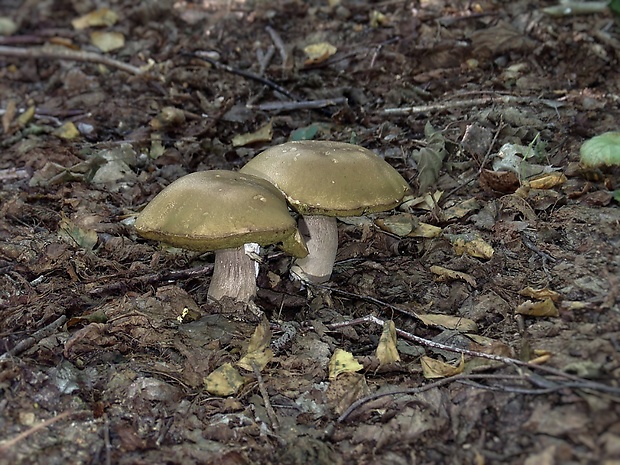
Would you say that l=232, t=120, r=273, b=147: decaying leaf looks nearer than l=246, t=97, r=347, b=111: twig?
Yes

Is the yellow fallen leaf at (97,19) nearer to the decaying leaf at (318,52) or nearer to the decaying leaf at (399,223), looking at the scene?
the decaying leaf at (318,52)

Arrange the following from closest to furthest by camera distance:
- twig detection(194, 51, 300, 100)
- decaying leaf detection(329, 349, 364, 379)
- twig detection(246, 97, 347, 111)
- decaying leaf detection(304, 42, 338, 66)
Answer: decaying leaf detection(329, 349, 364, 379), twig detection(246, 97, 347, 111), twig detection(194, 51, 300, 100), decaying leaf detection(304, 42, 338, 66)

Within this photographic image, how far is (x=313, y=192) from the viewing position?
9.24 ft

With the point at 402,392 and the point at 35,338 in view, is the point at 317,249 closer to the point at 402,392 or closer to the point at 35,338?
the point at 402,392

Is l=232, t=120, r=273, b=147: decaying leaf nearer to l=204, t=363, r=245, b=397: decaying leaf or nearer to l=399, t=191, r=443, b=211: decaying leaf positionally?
l=399, t=191, r=443, b=211: decaying leaf

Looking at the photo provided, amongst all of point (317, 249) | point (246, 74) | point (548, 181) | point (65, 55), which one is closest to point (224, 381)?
point (317, 249)

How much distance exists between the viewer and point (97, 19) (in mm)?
7348

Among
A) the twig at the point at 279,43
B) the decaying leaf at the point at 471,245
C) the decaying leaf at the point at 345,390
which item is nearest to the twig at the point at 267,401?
the decaying leaf at the point at 345,390

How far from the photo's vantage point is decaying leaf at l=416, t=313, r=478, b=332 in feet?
9.18

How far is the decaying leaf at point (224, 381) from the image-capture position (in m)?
2.47

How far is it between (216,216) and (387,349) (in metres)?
0.99

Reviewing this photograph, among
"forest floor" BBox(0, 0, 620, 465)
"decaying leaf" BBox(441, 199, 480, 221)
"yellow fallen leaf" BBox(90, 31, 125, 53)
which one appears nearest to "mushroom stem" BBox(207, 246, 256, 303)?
"forest floor" BBox(0, 0, 620, 465)

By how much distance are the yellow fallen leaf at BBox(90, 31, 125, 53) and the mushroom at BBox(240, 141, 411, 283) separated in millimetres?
4575

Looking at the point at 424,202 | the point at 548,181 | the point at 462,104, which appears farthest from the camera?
the point at 462,104
